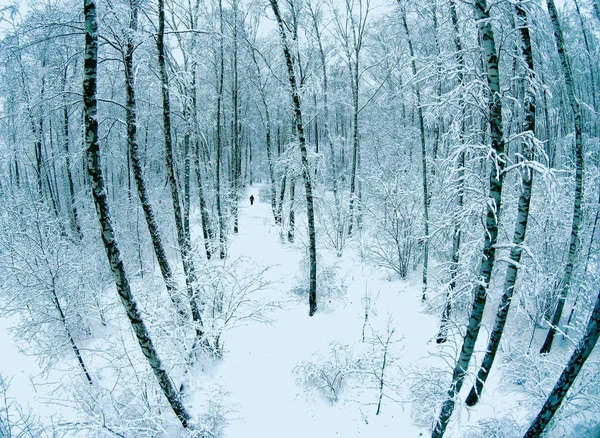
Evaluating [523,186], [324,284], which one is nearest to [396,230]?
[324,284]

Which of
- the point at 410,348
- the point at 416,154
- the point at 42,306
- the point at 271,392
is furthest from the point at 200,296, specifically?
the point at 416,154

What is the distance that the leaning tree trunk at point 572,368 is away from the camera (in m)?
4.26

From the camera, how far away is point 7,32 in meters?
4.11

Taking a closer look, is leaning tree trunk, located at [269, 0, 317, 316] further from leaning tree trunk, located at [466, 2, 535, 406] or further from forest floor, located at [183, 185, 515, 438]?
leaning tree trunk, located at [466, 2, 535, 406]

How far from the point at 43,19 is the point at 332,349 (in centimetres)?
811

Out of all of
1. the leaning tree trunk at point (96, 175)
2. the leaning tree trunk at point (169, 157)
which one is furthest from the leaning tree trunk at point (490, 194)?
the leaning tree trunk at point (169, 157)

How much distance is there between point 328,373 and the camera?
22.7ft

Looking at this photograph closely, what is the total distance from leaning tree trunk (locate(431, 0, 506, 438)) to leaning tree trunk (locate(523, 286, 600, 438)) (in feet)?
4.03

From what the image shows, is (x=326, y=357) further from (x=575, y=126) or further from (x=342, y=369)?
(x=575, y=126)

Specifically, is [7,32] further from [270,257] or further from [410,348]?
[270,257]

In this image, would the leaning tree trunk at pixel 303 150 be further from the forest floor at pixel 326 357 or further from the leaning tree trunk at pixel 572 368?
the leaning tree trunk at pixel 572 368

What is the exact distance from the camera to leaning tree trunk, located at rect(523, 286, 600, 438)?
426cm

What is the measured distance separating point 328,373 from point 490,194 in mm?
5042

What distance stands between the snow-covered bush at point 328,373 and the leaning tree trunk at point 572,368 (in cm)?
316
